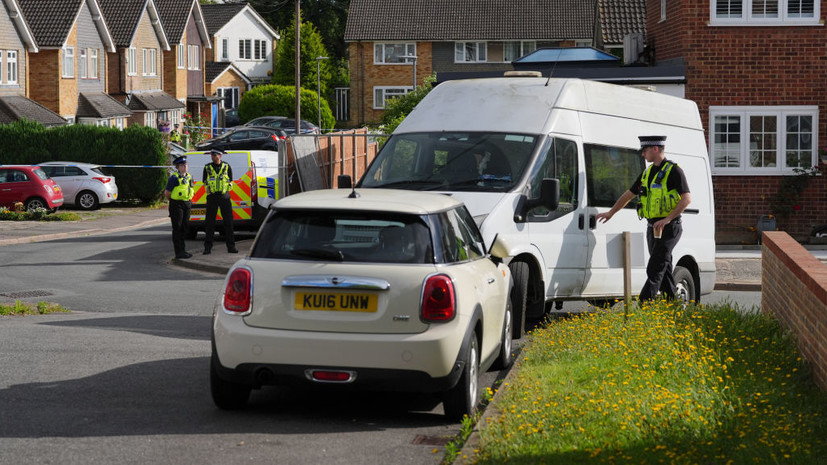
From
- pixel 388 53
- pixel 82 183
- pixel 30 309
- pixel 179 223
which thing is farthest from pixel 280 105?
pixel 30 309

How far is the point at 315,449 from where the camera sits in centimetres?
682

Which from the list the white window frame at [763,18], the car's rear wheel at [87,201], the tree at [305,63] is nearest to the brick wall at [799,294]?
the white window frame at [763,18]

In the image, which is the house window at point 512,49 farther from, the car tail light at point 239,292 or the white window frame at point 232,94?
the car tail light at point 239,292

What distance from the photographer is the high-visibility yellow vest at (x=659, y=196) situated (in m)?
11.1

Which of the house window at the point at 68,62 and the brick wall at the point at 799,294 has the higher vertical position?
the house window at the point at 68,62

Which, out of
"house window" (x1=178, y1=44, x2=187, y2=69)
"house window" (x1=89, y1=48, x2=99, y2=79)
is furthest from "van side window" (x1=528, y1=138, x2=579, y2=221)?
"house window" (x1=178, y1=44, x2=187, y2=69)

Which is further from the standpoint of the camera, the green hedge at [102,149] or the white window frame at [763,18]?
the green hedge at [102,149]

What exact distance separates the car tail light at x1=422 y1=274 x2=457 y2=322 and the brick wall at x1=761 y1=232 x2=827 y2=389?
235 cm

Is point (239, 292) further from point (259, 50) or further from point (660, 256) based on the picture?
point (259, 50)

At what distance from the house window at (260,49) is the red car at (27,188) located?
56.9 m

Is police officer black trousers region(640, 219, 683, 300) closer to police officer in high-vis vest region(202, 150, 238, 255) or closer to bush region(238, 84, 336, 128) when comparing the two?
police officer in high-vis vest region(202, 150, 238, 255)

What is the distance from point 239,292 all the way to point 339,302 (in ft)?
2.10

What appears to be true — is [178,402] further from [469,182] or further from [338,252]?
[469,182]

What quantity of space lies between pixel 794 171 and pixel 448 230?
1660cm
